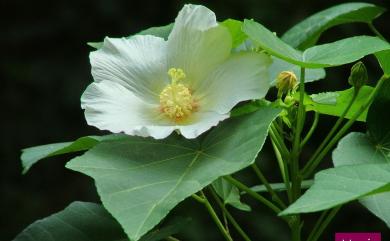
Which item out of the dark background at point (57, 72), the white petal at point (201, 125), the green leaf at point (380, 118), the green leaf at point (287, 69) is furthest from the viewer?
the dark background at point (57, 72)

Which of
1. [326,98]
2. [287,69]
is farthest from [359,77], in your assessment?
[287,69]

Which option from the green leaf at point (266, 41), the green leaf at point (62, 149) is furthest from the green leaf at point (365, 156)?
the green leaf at point (62, 149)

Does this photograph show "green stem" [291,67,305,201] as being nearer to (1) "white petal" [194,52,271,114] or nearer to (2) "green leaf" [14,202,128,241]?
(1) "white petal" [194,52,271,114]

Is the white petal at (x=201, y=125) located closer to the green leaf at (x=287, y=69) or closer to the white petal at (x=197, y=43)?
the white petal at (x=197, y=43)

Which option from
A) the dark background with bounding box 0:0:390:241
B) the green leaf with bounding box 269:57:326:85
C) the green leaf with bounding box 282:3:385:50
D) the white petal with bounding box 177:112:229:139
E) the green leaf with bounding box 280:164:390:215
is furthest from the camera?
the dark background with bounding box 0:0:390:241

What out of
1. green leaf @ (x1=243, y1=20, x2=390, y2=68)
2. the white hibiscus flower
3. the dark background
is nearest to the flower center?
the white hibiscus flower

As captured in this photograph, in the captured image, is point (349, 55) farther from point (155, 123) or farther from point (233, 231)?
point (233, 231)
